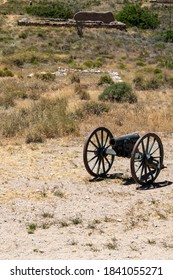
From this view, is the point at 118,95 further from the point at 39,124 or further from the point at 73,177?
the point at 73,177

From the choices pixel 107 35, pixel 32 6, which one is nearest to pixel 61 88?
pixel 107 35

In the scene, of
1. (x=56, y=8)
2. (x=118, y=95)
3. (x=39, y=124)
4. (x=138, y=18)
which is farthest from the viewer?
(x=56, y=8)

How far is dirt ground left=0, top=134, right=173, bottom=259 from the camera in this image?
20.4ft

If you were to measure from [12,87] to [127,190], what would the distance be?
12.1 m

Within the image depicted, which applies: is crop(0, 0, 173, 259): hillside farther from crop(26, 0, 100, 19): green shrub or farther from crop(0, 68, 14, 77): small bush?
crop(26, 0, 100, 19): green shrub

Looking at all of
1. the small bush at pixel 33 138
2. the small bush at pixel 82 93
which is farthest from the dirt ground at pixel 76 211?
the small bush at pixel 82 93

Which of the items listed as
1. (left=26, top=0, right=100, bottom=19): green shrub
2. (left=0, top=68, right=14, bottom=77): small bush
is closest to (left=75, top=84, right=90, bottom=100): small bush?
(left=0, top=68, right=14, bottom=77): small bush

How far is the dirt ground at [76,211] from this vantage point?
20.4 ft

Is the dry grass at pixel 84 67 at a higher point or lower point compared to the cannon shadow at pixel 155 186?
higher

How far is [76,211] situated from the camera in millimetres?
7594

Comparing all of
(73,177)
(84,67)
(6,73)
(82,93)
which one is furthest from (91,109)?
(84,67)

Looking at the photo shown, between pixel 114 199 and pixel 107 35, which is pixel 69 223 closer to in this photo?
pixel 114 199

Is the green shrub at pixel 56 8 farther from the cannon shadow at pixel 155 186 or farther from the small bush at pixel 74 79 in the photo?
the cannon shadow at pixel 155 186

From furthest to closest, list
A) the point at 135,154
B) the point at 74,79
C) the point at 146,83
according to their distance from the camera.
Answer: the point at 74,79
the point at 146,83
the point at 135,154
